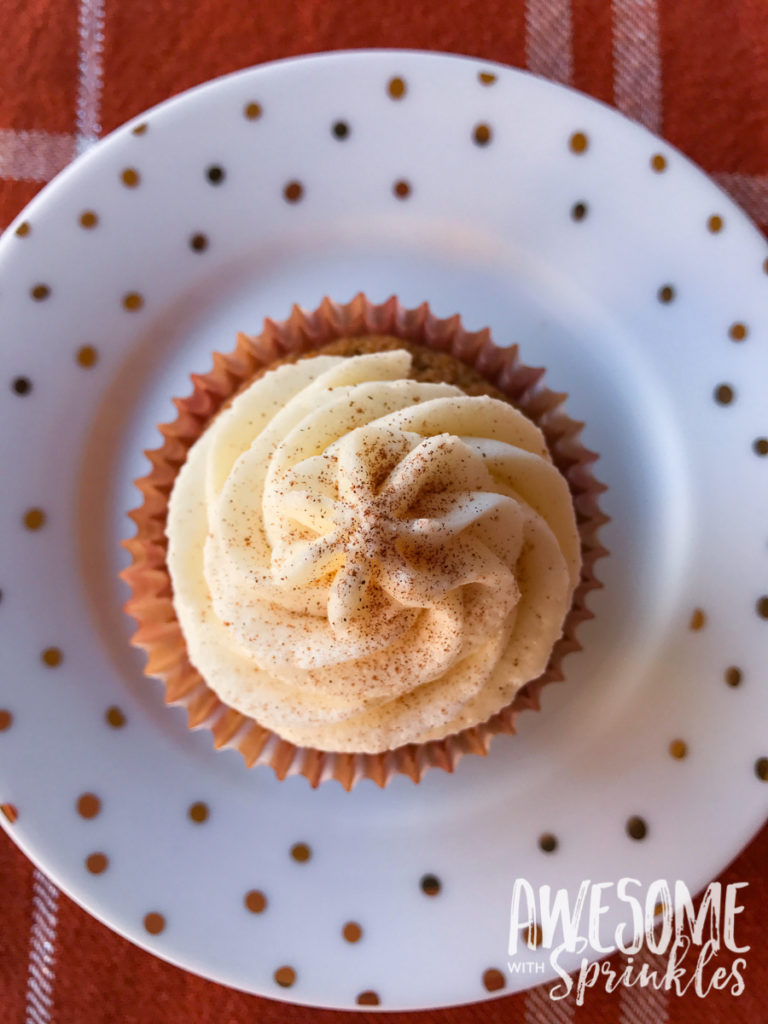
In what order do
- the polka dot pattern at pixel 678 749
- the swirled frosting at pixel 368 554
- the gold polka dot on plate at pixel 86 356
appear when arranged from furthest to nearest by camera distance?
the gold polka dot on plate at pixel 86 356 < the polka dot pattern at pixel 678 749 < the swirled frosting at pixel 368 554

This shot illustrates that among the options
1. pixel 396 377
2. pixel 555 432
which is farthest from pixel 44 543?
pixel 555 432

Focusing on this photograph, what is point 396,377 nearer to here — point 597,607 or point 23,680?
point 597,607

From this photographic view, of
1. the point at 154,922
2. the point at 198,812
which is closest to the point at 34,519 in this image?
the point at 198,812

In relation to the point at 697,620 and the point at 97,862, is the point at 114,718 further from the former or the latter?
the point at 697,620

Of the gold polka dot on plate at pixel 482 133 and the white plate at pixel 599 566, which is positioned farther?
the gold polka dot on plate at pixel 482 133

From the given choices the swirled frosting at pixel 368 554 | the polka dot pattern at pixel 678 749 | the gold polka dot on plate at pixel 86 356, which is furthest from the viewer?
the gold polka dot on plate at pixel 86 356

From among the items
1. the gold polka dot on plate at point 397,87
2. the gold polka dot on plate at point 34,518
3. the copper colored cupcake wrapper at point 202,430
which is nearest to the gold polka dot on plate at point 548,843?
the copper colored cupcake wrapper at point 202,430

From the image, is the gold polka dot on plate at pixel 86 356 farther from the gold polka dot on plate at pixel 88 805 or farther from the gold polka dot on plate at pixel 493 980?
the gold polka dot on plate at pixel 493 980
